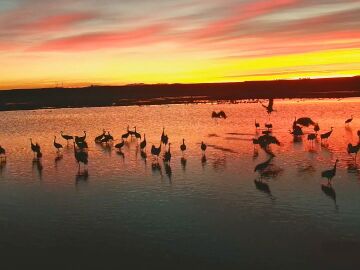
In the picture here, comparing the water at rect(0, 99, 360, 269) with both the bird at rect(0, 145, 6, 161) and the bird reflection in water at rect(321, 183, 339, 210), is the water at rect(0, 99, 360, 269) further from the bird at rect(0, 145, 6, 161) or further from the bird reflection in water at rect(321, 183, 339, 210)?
the bird at rect(0, 145, 6, 161)

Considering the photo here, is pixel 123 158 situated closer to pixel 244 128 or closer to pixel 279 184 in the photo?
pixel 279 184

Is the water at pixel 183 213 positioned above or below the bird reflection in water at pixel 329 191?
below

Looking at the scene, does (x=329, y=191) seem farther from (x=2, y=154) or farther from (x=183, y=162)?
(x=2, y=154)

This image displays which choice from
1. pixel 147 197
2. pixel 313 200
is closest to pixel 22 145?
pixel 147 197

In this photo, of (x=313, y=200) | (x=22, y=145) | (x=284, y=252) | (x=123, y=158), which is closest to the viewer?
(x=284, y=252)

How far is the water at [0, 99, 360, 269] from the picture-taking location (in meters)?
9.73

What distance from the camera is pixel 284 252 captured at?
9.69 metres

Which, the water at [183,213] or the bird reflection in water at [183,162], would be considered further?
the bird reflection in water at [183,162]

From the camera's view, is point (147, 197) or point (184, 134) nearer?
point (147, 197)

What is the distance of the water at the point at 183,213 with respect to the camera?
973 cm

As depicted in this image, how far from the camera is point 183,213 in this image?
40.9ft

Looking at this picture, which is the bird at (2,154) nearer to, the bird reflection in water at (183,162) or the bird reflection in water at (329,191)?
the bird reflection in water at (183,162)

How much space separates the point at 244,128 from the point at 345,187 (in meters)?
17.4

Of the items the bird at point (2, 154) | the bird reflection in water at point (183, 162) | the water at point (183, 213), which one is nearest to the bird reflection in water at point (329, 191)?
the water at point (183, 213)
